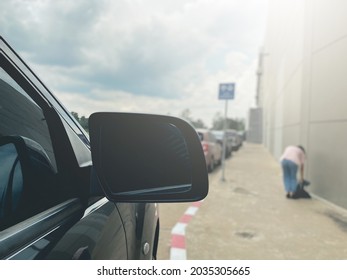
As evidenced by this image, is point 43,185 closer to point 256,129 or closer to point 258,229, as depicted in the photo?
point 258,229

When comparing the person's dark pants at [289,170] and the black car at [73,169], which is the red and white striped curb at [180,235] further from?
the black car at [73,169]

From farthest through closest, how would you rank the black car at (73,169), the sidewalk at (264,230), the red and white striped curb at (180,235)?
the red and white striped curb at (180,235), the sidewalk at (264,230), the black car at (73,169)

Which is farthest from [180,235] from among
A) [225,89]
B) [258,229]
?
[225,89]

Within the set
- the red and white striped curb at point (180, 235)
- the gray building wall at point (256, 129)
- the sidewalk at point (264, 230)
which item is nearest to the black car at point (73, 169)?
the sidewalk at point (264, 230)

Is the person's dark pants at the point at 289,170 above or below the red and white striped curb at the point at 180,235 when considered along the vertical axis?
above

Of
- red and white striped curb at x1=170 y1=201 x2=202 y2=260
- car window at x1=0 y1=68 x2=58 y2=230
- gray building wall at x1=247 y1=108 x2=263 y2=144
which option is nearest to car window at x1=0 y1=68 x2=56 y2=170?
car window at x1=0 y1=68 x2=58 y2=230

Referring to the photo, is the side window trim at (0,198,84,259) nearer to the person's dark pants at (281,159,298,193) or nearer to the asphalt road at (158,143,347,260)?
the asphalt road at (158,143,347,260)

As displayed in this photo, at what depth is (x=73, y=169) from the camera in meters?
1.09

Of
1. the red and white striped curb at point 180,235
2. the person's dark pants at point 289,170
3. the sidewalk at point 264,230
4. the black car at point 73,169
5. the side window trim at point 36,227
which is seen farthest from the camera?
the person's dark pants at point 289,170

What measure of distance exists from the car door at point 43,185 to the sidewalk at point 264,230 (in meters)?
1.09

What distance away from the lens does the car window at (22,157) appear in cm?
91

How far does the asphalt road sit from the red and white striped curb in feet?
0.19

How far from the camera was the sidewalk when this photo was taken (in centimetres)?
Answer: 189

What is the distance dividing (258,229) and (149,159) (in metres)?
2.86
